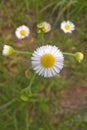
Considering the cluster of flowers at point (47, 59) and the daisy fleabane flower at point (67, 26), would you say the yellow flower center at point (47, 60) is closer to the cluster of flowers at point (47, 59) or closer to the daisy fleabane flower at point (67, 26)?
the cluster of flowers at point (47, 59)

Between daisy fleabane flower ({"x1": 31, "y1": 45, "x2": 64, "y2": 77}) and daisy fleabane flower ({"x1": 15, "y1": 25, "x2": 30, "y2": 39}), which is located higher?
daisy fleabane flower ({"x1": 15, "y1": 25, "x2": 30, "y2": 39})

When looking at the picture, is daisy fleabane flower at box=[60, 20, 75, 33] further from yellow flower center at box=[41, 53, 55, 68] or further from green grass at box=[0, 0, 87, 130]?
yellow flower center at box=[41, 53, 55, 68]

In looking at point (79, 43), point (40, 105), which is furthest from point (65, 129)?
point (79, 43)

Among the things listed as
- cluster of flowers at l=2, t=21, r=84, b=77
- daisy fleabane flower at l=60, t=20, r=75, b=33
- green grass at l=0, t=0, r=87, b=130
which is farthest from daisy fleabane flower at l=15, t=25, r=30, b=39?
cluster of flowers at l=2, t=21, r=84, b=77

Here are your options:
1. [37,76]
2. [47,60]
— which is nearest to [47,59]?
[47,60]

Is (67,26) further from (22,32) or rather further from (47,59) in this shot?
(47,59)
